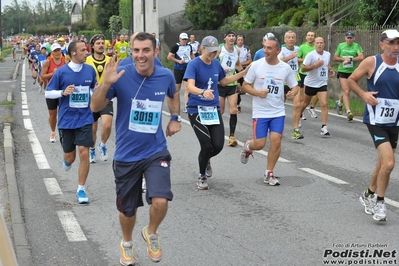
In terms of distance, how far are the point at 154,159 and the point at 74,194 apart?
328 cm

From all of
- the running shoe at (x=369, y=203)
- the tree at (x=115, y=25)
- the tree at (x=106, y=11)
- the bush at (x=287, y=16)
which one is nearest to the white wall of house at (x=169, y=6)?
the bush at (x=287, y=16)

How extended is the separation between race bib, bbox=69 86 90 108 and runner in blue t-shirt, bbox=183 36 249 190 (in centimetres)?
127

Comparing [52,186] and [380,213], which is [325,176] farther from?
[52,186]

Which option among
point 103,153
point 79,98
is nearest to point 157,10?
point 103,153

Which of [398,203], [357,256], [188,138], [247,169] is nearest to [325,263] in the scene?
[357,256]

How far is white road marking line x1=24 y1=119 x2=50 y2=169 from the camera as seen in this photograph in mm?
11109

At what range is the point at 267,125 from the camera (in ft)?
31.1

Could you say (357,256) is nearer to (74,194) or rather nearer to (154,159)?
(154,159)

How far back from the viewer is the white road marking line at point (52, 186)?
912 centimetres

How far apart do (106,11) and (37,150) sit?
71.7 m

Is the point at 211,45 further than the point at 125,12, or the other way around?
the point at 125,12

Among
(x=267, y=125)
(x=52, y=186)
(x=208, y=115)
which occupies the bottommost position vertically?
(x=52, y=186)

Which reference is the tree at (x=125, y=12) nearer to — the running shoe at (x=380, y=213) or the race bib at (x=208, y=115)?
the race bib at (x=208, y=115)

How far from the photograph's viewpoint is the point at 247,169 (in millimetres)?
10578
